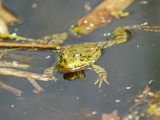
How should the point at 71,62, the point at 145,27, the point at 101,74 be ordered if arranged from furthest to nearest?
the point at 145,27 → the point at 71,62 → the point at 101,74

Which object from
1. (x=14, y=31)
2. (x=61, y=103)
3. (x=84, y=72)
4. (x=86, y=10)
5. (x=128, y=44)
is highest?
(x=86, y=10)

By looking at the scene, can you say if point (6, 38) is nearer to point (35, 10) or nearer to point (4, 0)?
point (35, 10)

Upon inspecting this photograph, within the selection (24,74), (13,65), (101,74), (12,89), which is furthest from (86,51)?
(12,89)

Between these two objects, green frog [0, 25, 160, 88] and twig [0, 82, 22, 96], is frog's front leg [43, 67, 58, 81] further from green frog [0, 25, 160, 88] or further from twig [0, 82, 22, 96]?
twig [0, 82, 22, 96]

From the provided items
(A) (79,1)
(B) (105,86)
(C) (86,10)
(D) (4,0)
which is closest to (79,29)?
(C) (86,10)

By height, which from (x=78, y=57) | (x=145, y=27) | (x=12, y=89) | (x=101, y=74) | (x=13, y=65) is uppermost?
(x=145, y=27)

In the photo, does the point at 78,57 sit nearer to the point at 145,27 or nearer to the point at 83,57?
the point at 83,57

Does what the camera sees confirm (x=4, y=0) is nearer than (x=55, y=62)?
No
